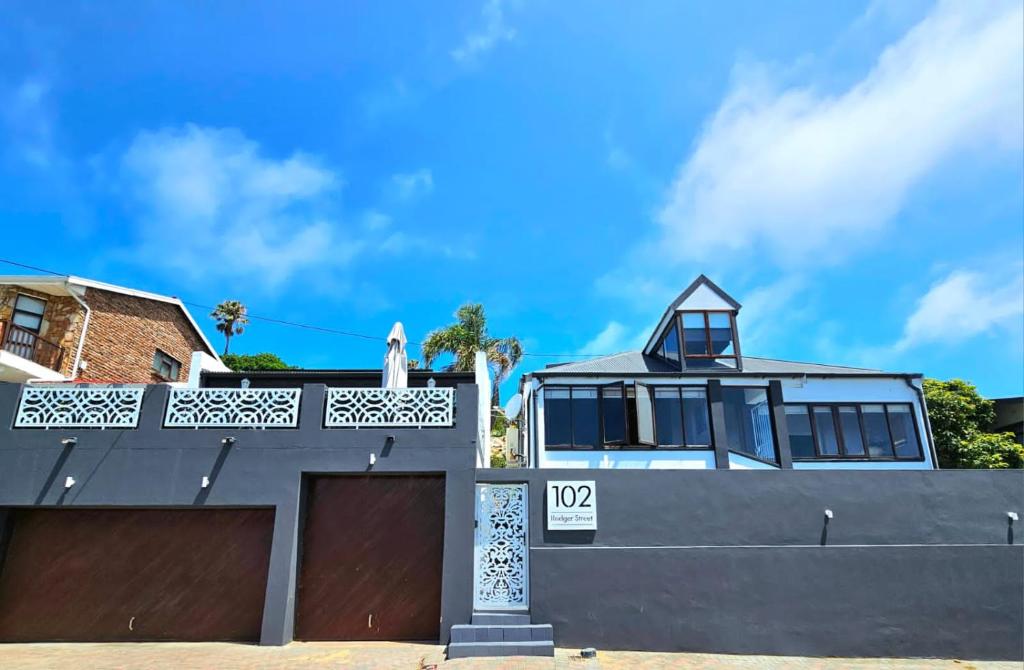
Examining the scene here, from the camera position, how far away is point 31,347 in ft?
47.4

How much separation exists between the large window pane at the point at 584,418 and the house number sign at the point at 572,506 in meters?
5.45

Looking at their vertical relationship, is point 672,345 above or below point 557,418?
above

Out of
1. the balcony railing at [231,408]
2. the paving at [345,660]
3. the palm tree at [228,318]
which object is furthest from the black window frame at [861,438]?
the palm tree at [228,318]

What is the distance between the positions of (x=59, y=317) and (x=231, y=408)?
1196 cm

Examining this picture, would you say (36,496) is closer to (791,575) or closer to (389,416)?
(389,416)

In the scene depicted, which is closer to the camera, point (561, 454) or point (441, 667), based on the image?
point (441, 667)

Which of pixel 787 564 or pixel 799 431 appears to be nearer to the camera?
pixel 787 564

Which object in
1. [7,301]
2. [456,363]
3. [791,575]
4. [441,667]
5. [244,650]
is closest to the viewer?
[441,667]

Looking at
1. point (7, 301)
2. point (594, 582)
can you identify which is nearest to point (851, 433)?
point (594, 582)

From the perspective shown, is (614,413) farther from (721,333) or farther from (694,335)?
(721,333)

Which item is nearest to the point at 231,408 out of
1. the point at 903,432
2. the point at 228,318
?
the point at 903,432

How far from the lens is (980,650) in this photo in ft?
22.3

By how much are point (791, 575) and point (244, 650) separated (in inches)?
266

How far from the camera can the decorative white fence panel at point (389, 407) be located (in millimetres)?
7238
